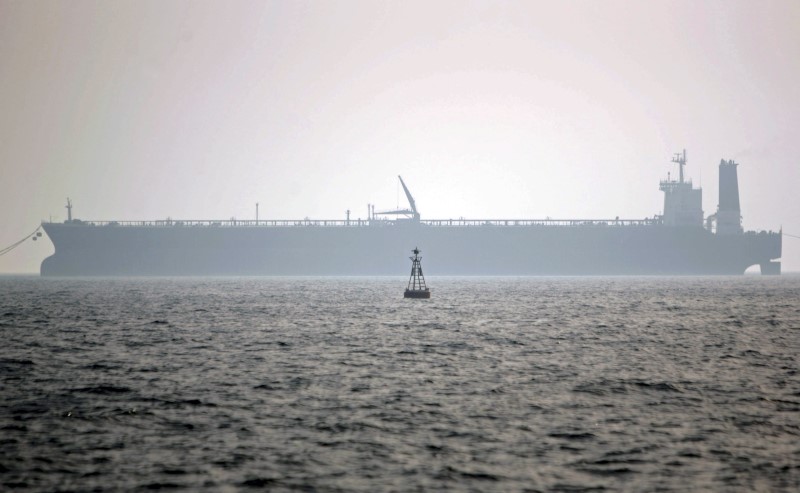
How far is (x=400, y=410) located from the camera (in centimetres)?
2142

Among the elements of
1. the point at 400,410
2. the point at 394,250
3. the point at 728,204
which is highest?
the point at 728,204

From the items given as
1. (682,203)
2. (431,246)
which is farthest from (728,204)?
(431,246)

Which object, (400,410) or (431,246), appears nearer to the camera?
(400,410)

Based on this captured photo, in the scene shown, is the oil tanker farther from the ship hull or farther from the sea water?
the sea water

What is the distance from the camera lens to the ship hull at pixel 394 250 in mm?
161250

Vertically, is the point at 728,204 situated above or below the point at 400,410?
above

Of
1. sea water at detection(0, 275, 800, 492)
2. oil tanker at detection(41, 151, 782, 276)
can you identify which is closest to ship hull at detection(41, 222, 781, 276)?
oil tanker at detection(41, 151, 782, 276)

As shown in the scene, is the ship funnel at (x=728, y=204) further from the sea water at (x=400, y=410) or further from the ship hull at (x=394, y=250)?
the sea water at (x=400, y=410)

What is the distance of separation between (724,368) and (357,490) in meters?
18.1

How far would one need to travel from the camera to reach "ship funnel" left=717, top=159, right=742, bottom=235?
541 ft

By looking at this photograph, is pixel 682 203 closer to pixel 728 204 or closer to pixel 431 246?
pixel 728 204

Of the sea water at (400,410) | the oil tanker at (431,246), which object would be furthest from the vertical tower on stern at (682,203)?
the sea water at (400,410)

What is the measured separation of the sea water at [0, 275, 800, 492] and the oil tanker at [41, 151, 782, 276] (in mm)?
118135

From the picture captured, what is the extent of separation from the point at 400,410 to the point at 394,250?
470 ft
